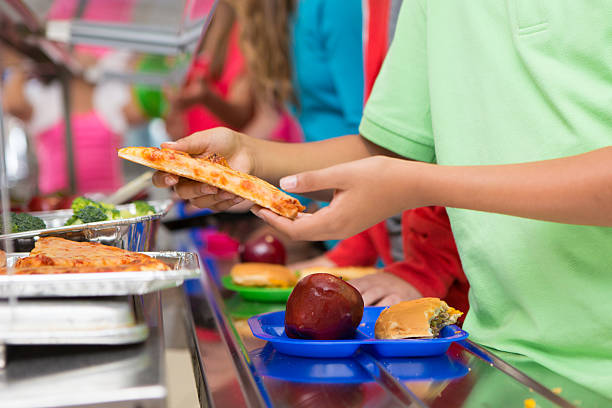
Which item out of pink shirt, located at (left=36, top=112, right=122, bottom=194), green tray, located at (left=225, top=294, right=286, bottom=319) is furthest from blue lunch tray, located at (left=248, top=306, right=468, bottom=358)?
pink shirt, located at (left=36, top=112, right=122, bottom=194)

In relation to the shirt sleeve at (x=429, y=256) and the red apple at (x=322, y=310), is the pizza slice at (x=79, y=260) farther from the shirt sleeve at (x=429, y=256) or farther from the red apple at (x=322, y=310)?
the shirt sleeve at (x=429, y=256)

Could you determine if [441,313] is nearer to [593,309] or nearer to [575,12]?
[593,309]

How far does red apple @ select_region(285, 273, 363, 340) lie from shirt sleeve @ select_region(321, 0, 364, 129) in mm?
1439

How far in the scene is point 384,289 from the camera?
1.36m

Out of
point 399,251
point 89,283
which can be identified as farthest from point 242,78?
point 89,283

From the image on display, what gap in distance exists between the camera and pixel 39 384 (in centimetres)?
70

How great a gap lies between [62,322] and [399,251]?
135cm

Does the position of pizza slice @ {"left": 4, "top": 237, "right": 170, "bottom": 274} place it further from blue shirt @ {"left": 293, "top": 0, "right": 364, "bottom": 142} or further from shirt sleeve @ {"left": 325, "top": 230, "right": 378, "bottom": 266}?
blue shirt @ {"left": 293, "top": 0, "right": 364, "bottom": 142}

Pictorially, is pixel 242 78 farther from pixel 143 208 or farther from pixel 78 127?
pixel 143 208

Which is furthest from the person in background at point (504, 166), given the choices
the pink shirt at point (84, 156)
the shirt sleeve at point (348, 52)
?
the pink shirt at point (84, 156)

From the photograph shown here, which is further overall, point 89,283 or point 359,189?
point 359,189

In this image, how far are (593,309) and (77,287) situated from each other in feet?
2.84

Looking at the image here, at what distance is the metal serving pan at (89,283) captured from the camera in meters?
0.72

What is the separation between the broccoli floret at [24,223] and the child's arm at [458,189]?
53 centimetres
